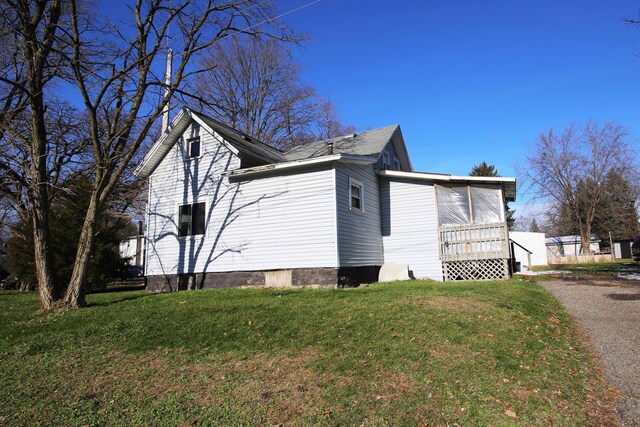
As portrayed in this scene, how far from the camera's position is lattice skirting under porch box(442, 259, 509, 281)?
43.6 ft

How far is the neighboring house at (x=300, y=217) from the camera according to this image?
12039 millimetres

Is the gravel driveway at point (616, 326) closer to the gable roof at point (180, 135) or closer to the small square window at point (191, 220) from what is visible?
the gable roof at point (180, 135)

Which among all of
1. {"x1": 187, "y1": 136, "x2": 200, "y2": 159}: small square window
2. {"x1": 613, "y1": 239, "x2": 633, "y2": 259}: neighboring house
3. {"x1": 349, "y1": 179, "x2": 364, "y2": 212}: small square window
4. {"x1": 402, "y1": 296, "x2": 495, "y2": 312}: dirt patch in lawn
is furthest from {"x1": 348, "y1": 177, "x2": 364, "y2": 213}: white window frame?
{"x1": 613, "y1": 239, "x2": 633, "y2": 259}: neighboring house

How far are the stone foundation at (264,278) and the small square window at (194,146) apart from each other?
14.6ft

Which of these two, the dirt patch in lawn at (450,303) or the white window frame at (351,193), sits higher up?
the white window frame at (351,193)

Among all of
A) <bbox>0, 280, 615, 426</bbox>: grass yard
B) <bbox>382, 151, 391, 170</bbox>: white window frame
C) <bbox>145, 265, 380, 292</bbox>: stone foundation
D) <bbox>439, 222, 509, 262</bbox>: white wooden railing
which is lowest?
<bbox>0, 280, 615, 426</bbox>: grass yard

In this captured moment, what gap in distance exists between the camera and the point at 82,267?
386 inches

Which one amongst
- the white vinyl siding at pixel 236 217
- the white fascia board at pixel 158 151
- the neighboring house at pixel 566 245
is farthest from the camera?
the neighboring house at pixel 566 245

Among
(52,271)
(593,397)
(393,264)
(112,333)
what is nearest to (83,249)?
(52,271)

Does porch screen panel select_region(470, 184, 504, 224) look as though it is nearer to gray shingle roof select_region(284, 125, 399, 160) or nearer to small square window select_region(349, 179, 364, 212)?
gray shingle roof select_region(284, 125, 399, 160)

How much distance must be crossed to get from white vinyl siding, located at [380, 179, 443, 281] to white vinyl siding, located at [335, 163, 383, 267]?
446 millimetres

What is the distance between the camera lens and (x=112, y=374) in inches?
191

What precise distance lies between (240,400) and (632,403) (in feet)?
12.6

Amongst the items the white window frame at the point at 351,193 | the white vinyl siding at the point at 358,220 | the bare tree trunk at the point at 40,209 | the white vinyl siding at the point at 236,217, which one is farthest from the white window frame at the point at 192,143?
the white window frame at the point at 351,193
